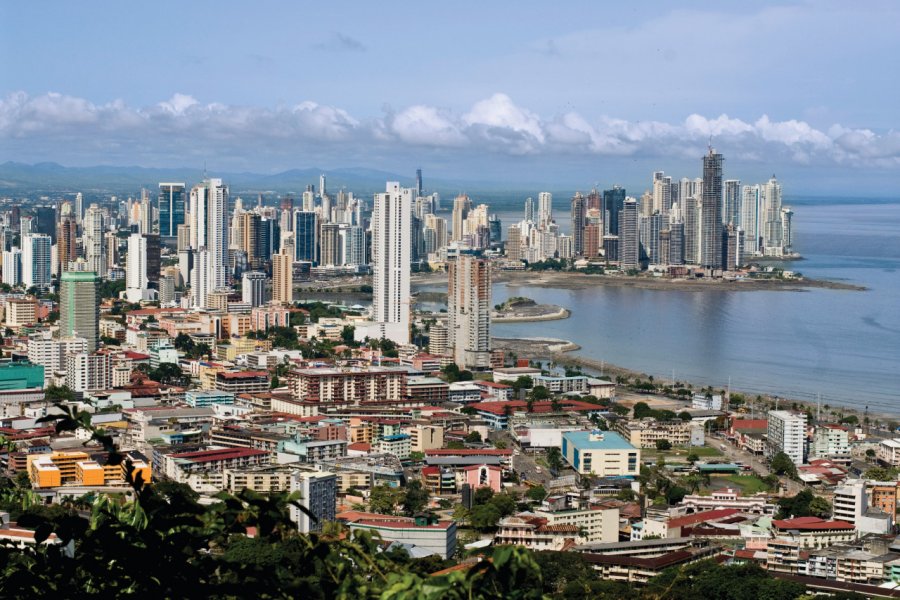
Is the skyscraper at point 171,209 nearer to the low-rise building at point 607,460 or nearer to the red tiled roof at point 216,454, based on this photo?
the red tiled roof at point 216,454

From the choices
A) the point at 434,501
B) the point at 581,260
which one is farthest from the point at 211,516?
the point at 581,260

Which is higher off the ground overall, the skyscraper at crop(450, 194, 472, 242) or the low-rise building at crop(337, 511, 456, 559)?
the skyscraper at crop(450, 194, 472, 242)

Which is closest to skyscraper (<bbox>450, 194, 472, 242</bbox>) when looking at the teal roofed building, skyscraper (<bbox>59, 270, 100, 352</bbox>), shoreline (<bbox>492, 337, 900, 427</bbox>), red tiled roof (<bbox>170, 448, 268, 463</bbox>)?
shoreline (<bbox>492, 337, 900, 427</bbox>)

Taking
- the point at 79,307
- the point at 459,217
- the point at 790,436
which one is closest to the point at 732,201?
the point at 459,217

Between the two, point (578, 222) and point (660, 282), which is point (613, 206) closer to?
point (578, 222)

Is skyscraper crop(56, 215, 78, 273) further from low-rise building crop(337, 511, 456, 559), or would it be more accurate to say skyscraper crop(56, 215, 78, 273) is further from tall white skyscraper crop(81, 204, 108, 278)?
low-rise building crop(337, 511, 456, 559)

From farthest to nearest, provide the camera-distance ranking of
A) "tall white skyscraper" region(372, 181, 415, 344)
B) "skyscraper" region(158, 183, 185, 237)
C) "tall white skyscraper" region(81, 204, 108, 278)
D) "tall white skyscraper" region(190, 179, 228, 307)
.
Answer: "skyscraper" region(158, 183, 185, 237), "tall white skyscraper" region(81, 204, 108, 278), "tall white skyscraper" region(190, 179, 228, 307), "tall white skyscraper" region(372, 181, 415, 344)

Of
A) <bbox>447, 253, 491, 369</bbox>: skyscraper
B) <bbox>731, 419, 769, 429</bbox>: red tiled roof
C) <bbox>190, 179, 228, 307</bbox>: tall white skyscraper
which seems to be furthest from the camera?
<bbox>190, 179, 228, 307</bbox>: tall white skyscraper

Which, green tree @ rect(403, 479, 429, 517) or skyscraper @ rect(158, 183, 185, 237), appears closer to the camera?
green tree @ rect(403, 479, 429, 517)
